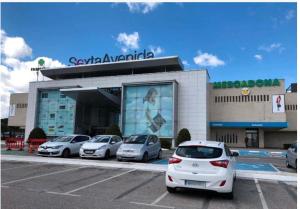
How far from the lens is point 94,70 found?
43.4 metres

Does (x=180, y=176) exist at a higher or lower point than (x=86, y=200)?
higher

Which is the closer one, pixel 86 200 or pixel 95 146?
pixel 86 200

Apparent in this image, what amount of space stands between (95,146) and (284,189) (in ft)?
35.4

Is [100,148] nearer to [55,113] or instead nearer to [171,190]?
[171,190]

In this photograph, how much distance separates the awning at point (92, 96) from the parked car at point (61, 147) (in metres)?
16.1

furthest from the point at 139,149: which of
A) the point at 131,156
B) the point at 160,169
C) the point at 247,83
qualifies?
the point at 247,83

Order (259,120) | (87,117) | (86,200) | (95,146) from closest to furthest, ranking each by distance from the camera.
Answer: (86,200)
(95,146)
(259,120)
(87,117)

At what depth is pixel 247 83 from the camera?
3925 centimetres

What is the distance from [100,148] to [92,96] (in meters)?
22.7

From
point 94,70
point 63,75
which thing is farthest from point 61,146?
point 63,75

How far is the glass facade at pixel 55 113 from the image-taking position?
3950 cm

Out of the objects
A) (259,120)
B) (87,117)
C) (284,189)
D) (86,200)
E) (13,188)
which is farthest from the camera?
(87,117)

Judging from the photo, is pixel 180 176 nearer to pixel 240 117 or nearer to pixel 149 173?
pixel 149 173

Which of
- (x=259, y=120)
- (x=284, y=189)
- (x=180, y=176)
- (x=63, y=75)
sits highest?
(x=63, y=75)
